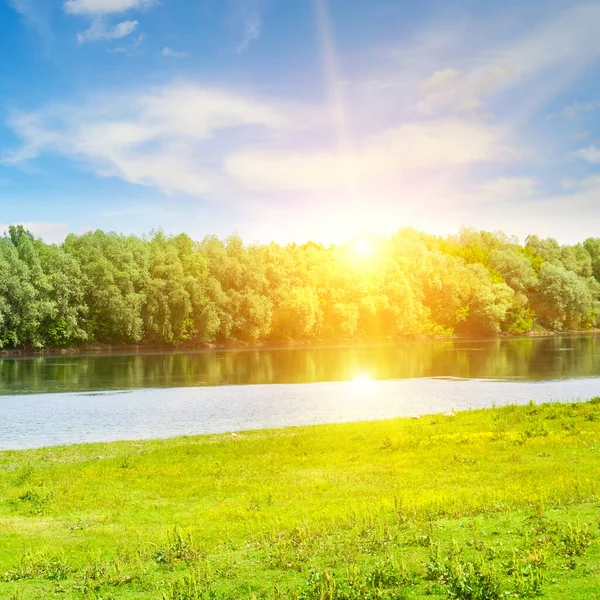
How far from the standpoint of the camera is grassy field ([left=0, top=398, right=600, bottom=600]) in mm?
12477

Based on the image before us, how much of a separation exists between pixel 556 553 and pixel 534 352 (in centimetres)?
9493

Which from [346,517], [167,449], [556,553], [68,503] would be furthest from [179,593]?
[167,449]

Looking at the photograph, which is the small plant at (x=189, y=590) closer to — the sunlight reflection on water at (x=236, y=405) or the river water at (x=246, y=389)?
the river water at (x=246, y=389)

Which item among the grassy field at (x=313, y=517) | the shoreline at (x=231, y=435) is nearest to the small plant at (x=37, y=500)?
the grassy field at (x=313, y=517)

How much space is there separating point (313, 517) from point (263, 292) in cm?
10992

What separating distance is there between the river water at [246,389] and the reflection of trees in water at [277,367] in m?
0.13

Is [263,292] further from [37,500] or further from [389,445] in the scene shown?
[37,500]

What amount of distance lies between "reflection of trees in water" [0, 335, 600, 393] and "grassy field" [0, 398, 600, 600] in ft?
117

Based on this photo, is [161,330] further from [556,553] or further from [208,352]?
[556,553]

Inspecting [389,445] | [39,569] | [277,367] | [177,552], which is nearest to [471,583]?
[177,552]

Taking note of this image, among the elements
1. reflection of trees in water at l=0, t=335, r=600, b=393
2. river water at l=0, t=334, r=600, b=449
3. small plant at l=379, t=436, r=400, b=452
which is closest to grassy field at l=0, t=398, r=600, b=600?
small plant at l=379, t=436, r=400, b=452

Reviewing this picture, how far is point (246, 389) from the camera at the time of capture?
5906 centimetres

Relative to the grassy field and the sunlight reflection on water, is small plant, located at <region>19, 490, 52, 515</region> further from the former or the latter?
the sunlight reflection on water

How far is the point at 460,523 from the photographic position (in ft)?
52.6
